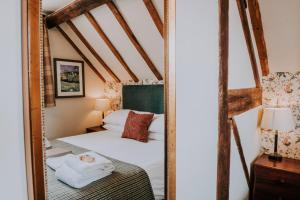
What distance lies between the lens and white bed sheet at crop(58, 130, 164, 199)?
1367 millimetres

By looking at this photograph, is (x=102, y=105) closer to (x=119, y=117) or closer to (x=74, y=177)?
(x=74, y=177)

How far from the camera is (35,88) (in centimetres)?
59

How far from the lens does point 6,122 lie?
0.56 metres

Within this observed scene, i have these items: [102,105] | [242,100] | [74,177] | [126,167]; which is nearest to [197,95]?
[102,105]

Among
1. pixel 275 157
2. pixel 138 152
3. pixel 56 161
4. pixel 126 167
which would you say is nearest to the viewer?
pixel 56 161

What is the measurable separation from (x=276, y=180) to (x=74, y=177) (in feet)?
7.49

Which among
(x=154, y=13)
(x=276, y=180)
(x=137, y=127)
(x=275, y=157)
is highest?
(x=154, y=13)

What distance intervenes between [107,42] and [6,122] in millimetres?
1970

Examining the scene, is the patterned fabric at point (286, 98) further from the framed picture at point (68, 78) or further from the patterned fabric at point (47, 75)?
the patterned fabric at point (47, 75)

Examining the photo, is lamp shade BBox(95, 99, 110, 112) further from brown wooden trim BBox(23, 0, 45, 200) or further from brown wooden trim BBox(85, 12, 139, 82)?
brown wooden trim BBox(85, 12, 139, 82)

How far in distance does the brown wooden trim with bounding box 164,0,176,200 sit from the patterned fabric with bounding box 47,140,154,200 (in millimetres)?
363

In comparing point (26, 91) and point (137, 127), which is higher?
point (26, 91)

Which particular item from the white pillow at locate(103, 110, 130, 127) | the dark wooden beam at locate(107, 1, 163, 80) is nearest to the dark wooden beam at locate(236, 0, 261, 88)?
the dark wooden beam at locate(107, 1, 163, 80)

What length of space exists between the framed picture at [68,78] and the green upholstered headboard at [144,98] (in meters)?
1.09
